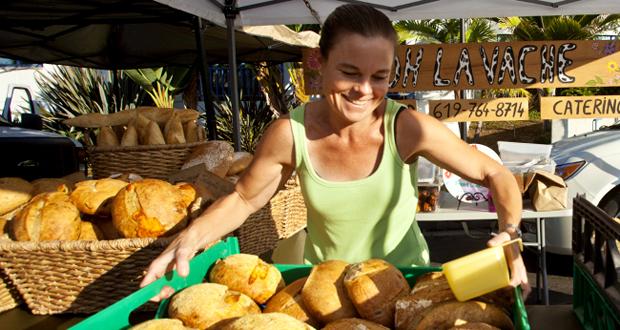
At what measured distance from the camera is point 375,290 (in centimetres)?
125

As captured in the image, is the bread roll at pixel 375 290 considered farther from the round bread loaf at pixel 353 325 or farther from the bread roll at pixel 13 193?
the bread roll at pixel 13 193

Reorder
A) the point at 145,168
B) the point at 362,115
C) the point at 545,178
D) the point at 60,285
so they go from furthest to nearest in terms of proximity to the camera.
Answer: the point at 545,178 → the point at 145,168 → the point at 60,285 → the point at 362,115

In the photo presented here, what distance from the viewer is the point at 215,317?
4.01 feet

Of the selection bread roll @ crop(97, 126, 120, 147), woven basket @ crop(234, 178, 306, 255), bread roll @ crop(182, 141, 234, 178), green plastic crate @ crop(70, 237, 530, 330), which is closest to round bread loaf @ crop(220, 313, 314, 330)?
green plastic crate @ crop(70, 237, 530, 330)

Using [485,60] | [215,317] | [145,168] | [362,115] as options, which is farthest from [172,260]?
[485,60]

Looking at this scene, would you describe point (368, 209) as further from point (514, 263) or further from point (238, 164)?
point (238, 164)

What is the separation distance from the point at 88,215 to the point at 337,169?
887 millimetres

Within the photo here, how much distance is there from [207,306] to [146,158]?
62.2 inches

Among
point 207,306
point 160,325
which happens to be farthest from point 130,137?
point 160,325

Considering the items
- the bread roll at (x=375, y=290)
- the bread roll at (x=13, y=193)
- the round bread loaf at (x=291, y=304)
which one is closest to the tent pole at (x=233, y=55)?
the bread roll at (x=13, y=193)

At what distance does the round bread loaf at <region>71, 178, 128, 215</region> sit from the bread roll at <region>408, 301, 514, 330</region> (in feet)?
4.04

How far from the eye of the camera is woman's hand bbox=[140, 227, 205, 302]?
136 centimetres

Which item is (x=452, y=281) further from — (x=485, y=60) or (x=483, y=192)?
(x=485, y=60)

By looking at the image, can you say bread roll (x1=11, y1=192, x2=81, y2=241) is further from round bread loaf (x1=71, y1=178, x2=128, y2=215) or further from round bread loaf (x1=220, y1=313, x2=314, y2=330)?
round bread loaf (x1=220, y1=313, x2=314, y2=330)
